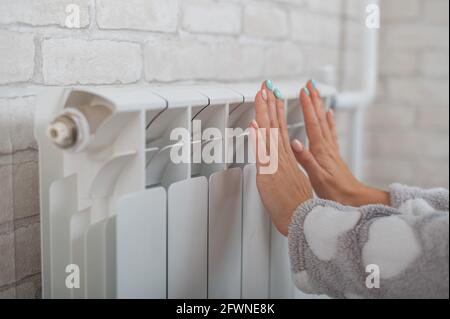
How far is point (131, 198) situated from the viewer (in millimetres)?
708

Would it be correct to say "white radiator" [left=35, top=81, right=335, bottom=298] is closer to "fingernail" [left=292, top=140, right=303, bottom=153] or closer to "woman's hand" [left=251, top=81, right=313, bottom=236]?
"woman's hand" [left=251, top=81, right=313, bottom=236]

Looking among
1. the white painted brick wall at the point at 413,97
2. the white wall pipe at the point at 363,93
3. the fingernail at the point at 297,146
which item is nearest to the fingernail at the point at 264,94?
the fingernail at the point at 297,146

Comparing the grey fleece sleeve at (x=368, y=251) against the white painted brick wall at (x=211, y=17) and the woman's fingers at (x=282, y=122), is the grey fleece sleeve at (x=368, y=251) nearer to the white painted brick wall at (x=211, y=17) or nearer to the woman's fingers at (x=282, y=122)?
the woman's fingers at (x=282, y=122)

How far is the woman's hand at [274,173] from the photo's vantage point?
0.88 meters

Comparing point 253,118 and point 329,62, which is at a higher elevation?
point 329,62

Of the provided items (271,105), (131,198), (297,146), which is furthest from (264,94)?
(131,198)

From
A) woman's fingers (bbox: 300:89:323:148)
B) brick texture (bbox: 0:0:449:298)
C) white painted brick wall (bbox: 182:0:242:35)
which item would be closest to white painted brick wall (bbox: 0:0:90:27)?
brick texture (bbox: 0:0:449:298)

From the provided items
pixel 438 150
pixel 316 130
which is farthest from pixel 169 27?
pixel 438 150

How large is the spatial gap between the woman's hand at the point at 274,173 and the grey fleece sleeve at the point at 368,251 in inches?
2.1

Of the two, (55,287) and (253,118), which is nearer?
(55,287)

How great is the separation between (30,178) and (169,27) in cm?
37

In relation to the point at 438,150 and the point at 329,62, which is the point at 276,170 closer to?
the point at 329,62

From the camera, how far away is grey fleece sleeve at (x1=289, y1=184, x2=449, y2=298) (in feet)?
2.40

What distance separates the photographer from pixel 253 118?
0.95m
